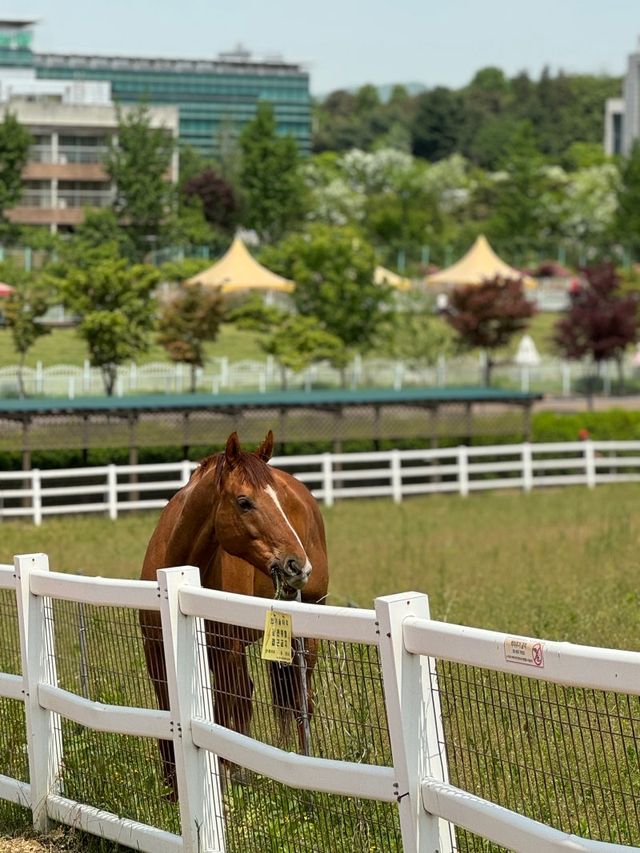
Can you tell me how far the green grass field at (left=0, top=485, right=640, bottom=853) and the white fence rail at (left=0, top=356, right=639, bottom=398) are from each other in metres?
14.8

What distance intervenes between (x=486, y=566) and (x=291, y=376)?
30.1 meters

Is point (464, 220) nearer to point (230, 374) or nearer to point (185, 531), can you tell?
point (230, 374)

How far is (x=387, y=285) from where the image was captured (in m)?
52.6

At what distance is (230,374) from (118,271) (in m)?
6.44

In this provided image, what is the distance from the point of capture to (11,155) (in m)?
68.6

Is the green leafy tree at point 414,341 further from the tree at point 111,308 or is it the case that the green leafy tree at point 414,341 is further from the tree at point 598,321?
the tree at point 111,308

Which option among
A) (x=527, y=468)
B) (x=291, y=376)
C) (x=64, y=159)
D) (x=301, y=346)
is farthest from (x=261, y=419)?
(x=64, y=159)

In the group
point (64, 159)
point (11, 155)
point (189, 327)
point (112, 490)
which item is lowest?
point (112, 490)

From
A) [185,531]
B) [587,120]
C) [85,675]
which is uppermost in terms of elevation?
[587,120]

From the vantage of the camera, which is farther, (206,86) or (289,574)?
(206,86)

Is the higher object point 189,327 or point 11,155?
point 11,155

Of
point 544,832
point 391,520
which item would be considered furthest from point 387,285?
point 544,832

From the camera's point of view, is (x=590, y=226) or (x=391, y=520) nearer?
(x=391, y=520)

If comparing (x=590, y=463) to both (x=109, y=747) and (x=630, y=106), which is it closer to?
(x=109, y=747)
